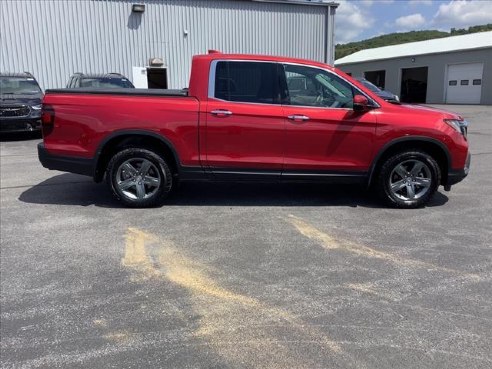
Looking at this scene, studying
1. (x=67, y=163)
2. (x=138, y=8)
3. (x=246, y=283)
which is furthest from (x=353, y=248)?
(x=138, y=8)

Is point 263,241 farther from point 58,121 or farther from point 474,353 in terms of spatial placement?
point 58,121

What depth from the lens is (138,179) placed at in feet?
20.1

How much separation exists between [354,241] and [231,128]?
2.01m

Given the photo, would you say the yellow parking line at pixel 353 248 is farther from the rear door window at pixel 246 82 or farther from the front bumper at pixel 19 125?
the front bumper at pixel 19 125

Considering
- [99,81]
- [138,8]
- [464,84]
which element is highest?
[138,8]

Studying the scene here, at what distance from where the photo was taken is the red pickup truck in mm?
5871

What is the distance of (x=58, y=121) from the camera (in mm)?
6035

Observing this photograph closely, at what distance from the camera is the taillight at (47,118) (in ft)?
19.8

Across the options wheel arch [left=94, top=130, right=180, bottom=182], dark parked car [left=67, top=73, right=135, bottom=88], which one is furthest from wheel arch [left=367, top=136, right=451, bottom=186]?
dark parked car [left=67, top=73, right=135, bottom=88]

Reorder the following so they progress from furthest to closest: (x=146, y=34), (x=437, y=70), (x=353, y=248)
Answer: (x=437, y=70) → (x=146, y=34) → (x=353, y=248)

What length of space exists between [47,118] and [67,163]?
23.9 inches

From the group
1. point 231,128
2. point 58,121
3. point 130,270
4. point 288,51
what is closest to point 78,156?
point 58,121

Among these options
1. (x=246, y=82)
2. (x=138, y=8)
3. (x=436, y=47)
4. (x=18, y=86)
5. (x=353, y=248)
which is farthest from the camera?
(x=436, y=47)

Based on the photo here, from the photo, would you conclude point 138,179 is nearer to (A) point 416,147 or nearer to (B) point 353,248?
(B) point 353,248
